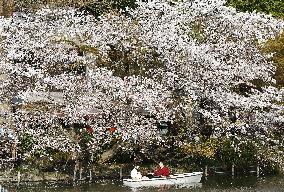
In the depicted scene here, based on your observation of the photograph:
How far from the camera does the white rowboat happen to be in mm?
22727

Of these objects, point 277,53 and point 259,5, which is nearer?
point 277,53

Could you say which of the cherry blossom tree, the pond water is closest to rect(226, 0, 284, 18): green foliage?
the cherry blossom tree

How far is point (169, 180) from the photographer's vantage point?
76.1 ft

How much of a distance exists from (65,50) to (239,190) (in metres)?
9.68

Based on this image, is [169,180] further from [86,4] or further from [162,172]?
[86,4]

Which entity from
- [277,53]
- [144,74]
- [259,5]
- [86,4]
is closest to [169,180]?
[144,74]

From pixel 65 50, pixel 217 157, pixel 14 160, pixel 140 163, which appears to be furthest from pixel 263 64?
pixel 14 160

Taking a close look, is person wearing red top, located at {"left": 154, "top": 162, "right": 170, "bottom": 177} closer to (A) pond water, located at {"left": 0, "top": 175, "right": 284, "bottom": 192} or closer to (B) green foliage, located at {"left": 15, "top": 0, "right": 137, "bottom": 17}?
(A) pond water, located at {"left": 0, "top": 175, "right": 284, "bottom": 192}

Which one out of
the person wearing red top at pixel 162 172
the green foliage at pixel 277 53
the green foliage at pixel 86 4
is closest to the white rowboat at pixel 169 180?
the person wearing red top at pixel 162 172

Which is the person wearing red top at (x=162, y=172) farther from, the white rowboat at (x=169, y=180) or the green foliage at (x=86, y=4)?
the green foliage at (x=86, y=4)

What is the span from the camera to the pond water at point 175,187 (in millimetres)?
21922

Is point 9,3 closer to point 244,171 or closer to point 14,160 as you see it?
point 14,160

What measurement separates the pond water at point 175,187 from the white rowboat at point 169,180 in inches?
9.8

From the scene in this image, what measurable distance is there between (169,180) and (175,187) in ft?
1.51
